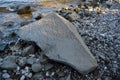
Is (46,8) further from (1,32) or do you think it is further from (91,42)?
(91,42)

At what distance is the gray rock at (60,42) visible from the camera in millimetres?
5810

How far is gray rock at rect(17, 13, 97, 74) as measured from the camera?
5.81 meters

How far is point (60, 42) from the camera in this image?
6.26 metres

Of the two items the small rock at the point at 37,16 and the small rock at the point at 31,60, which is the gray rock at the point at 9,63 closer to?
the small rock at the point at 31,60

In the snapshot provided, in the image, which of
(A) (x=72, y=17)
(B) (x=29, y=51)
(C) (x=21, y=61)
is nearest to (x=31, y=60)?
(C) (x=21, y=61)

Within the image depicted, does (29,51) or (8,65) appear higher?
(29,51)

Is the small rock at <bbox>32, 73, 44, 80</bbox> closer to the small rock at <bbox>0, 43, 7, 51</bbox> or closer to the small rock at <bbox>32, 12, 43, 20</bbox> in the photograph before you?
the small rock at <bbox>0, 43, 7, 51</bbox>

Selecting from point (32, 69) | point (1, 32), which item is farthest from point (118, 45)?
point (1, 32)

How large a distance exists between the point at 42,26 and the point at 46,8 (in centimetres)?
430

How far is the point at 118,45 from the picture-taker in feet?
22.9

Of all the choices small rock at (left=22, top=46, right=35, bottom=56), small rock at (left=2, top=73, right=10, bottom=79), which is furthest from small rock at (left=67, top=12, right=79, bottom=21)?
small rock at (left=2, top=73, right=10, bottom=79)

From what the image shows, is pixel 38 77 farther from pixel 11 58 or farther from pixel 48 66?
pixel 11 58

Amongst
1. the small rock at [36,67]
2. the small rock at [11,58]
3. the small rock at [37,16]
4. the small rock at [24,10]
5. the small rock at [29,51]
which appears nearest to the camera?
the small rock at [36,67]

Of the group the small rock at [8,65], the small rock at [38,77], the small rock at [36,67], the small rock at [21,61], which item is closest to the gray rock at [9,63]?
the small rock at [8,65]
